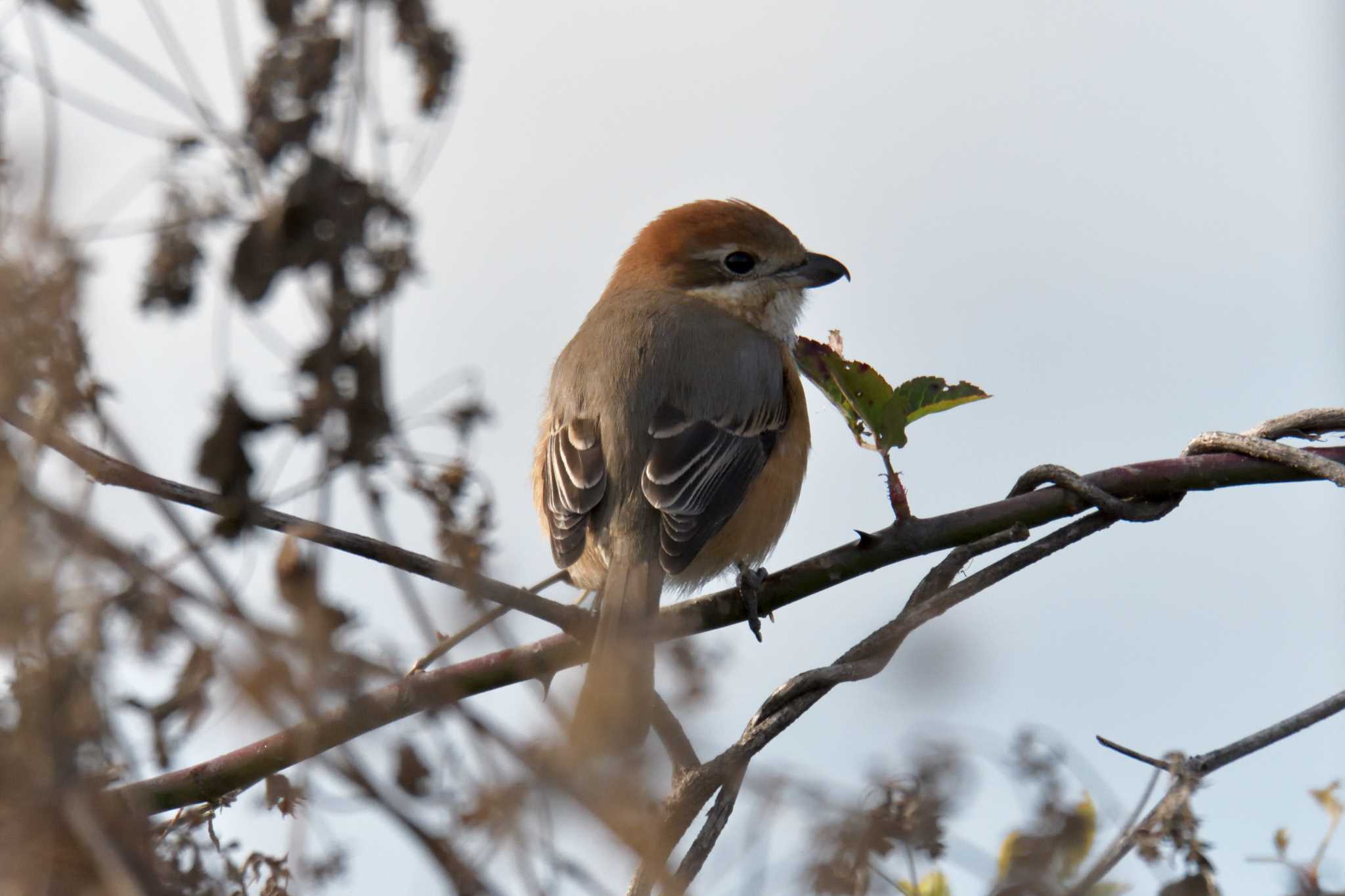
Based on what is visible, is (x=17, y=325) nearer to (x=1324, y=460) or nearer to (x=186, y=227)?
(x=186, y=227)

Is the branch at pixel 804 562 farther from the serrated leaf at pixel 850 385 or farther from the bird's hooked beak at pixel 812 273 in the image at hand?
the bird's hooked beak at pixel 812 273

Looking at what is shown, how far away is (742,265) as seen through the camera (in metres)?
6.02

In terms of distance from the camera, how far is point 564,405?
5.11 metres

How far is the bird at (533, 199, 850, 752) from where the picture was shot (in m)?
A: 4.50

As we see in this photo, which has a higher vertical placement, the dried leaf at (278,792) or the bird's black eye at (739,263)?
the bird's black eye at (739,263)

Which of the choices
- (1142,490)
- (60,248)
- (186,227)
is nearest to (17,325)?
(60,248)

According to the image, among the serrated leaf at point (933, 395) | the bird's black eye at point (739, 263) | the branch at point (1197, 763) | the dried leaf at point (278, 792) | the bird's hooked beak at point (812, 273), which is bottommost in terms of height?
the branch at point (1197, 763)

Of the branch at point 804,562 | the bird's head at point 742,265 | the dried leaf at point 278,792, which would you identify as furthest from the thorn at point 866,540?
the bird's head at point 742,265

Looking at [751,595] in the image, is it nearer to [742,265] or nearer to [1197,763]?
[1197,763]

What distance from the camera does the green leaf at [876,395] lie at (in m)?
3.07

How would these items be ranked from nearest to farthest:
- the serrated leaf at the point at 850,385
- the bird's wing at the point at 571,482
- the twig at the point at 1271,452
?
the twig at the point at 1271,452
the serrated leaf at the point at 850,385
the bird's wing at the point at 571,482

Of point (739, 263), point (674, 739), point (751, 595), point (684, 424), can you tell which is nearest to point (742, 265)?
point (739, 263)

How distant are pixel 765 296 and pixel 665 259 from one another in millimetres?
483

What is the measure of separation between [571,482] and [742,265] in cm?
172
